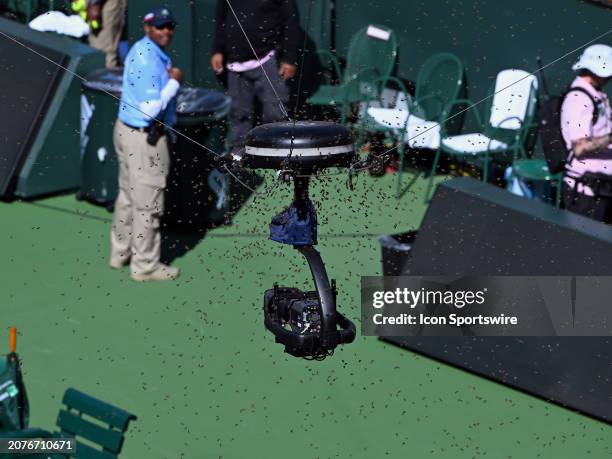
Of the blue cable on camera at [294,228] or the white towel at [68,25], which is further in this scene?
the white towel at [68,25]

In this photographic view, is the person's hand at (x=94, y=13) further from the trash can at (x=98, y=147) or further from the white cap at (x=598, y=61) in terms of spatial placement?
the white cap at (x=598, y=61)

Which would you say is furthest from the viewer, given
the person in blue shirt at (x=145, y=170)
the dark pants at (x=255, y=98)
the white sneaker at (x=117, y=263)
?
the white sneaker at (x=117, y=263)

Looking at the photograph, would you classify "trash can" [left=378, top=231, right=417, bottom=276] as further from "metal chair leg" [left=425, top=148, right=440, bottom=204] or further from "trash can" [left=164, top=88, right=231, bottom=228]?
"trash can" [left=164, top=88, right=231, bottom=228]

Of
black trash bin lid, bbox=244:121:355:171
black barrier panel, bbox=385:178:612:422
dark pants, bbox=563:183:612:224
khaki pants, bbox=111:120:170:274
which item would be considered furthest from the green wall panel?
black trash bin lid, bbox=244:121:355:171

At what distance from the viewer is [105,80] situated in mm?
10961

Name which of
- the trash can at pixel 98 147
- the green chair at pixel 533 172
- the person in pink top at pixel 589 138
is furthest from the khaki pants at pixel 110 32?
the person in pink top at pixel 589 138

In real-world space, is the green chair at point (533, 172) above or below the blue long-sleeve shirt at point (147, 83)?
below

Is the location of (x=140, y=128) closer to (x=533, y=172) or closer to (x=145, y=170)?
(x=145, y=170)

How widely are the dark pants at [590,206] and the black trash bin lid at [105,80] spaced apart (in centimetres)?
425

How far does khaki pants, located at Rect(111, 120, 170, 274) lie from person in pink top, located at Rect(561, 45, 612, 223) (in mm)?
3122

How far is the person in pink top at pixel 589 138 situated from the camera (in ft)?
23.4

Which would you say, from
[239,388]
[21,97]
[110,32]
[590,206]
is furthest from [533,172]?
[110,32]

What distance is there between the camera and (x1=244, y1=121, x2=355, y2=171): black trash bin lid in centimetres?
215

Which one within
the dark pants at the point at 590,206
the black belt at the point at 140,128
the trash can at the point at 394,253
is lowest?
the trash can at the point at 394,253
